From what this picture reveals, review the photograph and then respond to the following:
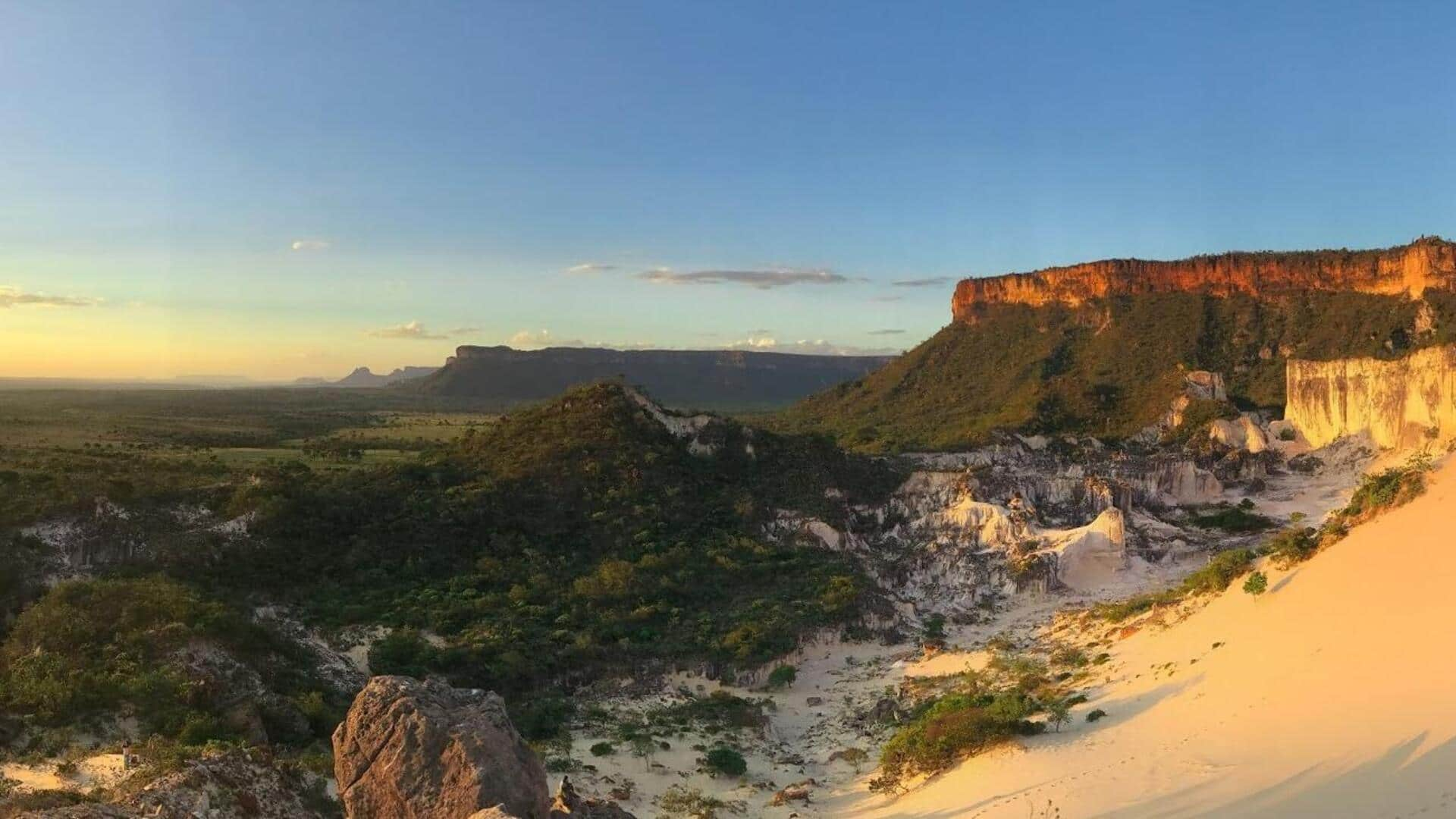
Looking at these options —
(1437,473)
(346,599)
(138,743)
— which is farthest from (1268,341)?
(138,743)

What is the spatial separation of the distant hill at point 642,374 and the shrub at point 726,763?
124m

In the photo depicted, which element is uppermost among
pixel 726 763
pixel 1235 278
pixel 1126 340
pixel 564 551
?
pixel 1235 278

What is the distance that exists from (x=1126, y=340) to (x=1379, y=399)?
3011cm

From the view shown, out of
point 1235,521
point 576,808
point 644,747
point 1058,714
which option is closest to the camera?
point 576,808

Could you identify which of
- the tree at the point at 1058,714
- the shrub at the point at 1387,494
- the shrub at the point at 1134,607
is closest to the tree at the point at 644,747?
the tree at the point at 1058,714

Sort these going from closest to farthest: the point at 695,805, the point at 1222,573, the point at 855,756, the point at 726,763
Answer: the point at 695,805, the point at 726,763, the point at 855,756, the point at 1222,573

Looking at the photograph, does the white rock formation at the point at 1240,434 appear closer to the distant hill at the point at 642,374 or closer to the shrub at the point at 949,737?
the shrub at the point at 949,737

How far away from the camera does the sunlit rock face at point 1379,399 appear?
42.2 metres

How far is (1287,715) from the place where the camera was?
40.3 feet

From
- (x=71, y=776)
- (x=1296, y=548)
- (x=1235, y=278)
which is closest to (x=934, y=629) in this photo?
(x=1296, y=548)

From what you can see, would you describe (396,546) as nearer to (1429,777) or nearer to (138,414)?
(1429,777)

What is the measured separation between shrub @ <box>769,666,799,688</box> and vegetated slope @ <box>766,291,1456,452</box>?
32.2 m

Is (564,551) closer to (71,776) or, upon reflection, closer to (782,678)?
(782,678)

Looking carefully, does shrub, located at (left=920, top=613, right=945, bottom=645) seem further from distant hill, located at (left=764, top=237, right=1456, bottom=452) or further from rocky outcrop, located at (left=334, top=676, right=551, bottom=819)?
distant hill, located at (left=764, top=237, right=1456, bottom=452)
